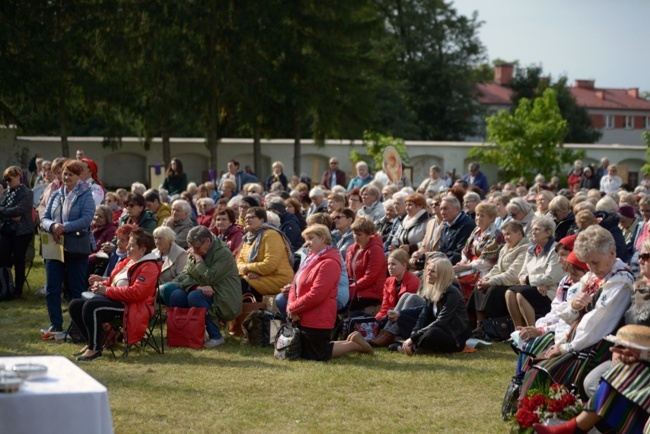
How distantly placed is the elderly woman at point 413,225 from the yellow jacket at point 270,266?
1488 mm

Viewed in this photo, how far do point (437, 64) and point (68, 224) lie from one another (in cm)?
4744

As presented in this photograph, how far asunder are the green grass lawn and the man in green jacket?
13.5 inches

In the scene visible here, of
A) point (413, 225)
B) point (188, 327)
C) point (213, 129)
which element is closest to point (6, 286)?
point (188, 327)

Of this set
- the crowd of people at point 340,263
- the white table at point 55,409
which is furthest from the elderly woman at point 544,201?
the white table at point 55,409

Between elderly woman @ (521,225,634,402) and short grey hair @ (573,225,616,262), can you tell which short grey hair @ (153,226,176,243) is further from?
short grey hair @ (573,225,616,262)

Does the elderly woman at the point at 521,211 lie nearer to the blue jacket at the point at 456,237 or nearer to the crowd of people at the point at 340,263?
the crowd of people at the point at 340,263

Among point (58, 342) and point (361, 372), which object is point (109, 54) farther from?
point (361, 372)

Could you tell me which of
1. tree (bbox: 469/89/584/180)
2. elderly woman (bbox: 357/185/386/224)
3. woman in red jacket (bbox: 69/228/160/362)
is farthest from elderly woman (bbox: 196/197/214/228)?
tree (bbox: 469/89/584/180)

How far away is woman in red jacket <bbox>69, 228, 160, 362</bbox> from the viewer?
28.4 feet

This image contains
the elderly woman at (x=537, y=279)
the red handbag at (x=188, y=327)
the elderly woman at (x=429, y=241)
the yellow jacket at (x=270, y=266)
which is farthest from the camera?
the elderly woman at (x=429, y=241)

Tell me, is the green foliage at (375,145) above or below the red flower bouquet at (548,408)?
above

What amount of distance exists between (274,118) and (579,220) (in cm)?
2414

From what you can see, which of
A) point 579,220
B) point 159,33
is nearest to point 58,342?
point 579,220

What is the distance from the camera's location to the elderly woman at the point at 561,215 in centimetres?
1034
